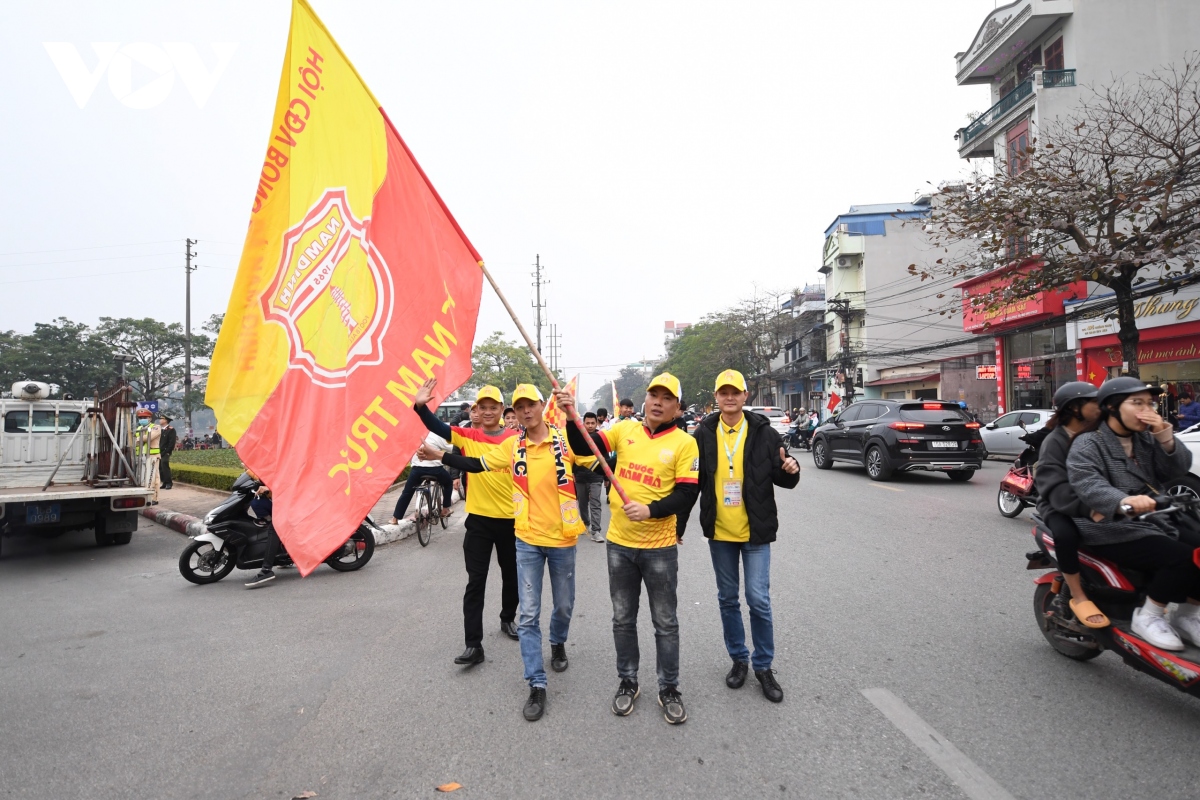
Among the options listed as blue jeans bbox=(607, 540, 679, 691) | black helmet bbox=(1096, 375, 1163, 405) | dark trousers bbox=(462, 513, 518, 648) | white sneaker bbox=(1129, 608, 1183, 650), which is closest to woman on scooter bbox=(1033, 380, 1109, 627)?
white sneaker bbox=(1129, 608, 1183, 650)

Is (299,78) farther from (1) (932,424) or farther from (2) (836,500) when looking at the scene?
(1) (932,424)

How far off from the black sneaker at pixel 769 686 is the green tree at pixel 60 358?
46674 millimetres

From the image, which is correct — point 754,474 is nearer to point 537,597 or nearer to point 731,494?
point 731,494

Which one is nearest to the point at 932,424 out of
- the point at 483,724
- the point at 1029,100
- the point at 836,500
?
the point at 836,500

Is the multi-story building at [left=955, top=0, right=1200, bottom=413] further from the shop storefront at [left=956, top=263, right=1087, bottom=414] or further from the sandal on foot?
the sandal on foot

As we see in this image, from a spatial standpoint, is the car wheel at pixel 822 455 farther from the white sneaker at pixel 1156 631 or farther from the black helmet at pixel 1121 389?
the white sneaker at pixel 1156 631

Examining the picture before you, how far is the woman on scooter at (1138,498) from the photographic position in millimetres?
3451

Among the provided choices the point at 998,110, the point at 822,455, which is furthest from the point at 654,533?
the point at 998,110

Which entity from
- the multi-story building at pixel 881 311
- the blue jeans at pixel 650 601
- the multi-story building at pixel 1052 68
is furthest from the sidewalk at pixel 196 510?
the multi-story building at pixel 881 311

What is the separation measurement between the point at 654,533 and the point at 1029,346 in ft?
94.4

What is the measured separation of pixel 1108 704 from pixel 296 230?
5.07m

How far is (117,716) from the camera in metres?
3.78

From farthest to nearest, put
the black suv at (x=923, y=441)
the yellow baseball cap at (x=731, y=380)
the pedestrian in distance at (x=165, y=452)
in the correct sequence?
the pedestrian in distance at (x=165, y=452) < the black suv at (x=923, y=441) < the yellow baseball cap at (x=731, y=380)

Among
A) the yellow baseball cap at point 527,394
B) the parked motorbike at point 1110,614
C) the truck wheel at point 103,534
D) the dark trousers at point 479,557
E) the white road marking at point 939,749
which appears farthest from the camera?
the truck wheel at point 103,534
